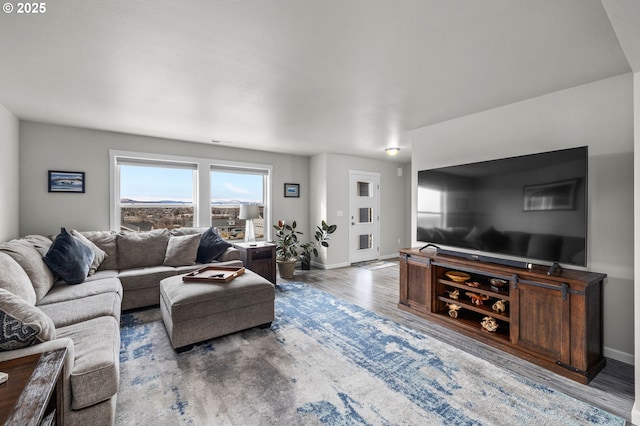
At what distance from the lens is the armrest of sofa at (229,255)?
13.7 feet

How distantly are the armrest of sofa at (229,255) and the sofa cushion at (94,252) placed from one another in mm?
1342

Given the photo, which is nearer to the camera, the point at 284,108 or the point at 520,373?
the point at 520,373

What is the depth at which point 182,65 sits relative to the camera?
2.21 meters

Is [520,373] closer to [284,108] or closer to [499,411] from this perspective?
[499,411]

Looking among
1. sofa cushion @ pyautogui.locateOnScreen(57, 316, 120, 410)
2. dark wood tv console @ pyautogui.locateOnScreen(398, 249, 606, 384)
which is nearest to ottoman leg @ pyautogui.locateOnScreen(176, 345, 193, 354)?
sofa cushion @ pyautogui.locateOnScreen(57, 316, 120, 410)

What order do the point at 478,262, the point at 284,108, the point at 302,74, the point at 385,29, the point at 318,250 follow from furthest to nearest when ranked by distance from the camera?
1. the point at 318,250
2. the point at 284,108
3. the point at 478,262
4. the point at 302,74
5. the point at 385,29

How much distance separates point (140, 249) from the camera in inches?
151

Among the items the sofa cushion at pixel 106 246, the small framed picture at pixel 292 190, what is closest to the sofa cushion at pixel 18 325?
the sofa cushion at pixel 106 246

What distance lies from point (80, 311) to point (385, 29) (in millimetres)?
2897

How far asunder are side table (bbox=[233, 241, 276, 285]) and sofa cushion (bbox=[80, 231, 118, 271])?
1600 mm

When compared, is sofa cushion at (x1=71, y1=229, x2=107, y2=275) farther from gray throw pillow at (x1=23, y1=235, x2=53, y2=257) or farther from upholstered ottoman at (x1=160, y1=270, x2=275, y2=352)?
upholstered ottoman at (x1=160, y1=270, x2=275, y2=352)

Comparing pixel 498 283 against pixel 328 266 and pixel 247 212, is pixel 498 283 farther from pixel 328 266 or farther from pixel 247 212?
pixel 247 212

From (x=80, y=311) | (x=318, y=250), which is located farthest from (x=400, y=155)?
(x=80, y=311)

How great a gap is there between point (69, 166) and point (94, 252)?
4.48ft
